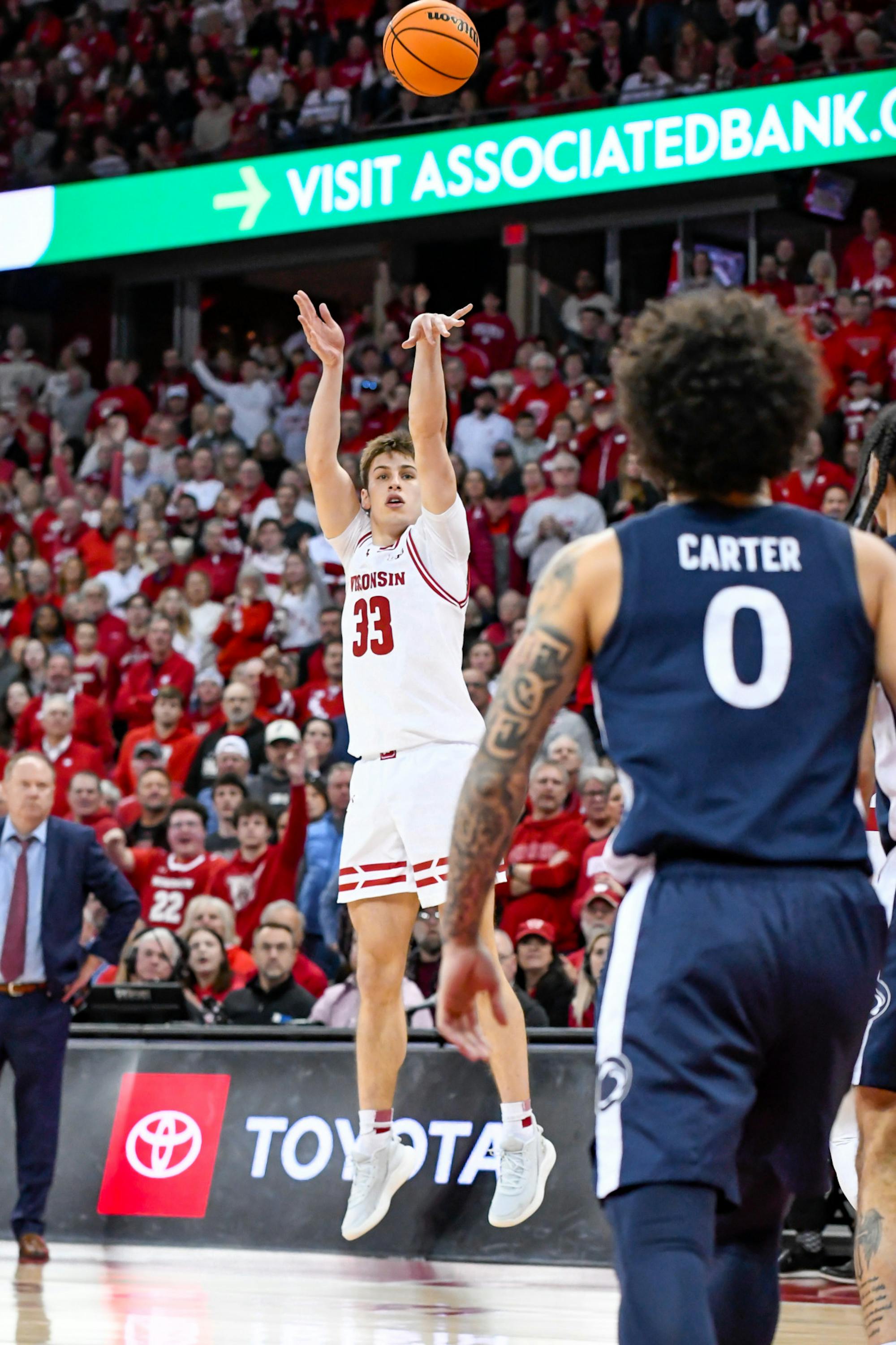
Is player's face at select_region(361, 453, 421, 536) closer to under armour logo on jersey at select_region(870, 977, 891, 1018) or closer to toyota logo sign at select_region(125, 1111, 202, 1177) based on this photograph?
under armour logo on jersey at select_region(870, 977, 891, 1018)

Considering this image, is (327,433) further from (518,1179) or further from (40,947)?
(40,947)

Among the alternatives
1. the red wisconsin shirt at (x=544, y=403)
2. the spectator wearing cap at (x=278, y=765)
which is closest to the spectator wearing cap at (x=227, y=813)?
the spectator wearing cap at (x=278, y=765)

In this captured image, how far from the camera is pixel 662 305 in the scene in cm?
338

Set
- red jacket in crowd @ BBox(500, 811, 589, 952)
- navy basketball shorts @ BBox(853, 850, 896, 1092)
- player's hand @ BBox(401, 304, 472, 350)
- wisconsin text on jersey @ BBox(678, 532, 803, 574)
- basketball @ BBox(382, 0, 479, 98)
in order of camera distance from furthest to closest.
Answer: red jacket in crowd @ BBox(500, 811, 589, 952) → basketball @ BBox(382, 0, 479, 98) → player's hand @ BBox(401, 304, 472, 350) → navy basketball shorts @ BBox(853, 850, 896, 1092) → wisconsin text on jersey @ BBox(678, 532, 803, 574)

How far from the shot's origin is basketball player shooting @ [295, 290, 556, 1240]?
6688 millimetres

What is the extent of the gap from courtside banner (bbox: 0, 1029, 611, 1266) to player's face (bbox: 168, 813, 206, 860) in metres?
2.47

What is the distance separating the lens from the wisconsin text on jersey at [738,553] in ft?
10.5

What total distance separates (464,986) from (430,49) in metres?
6.32

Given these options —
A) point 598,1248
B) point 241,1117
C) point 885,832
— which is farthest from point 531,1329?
point 241,1117

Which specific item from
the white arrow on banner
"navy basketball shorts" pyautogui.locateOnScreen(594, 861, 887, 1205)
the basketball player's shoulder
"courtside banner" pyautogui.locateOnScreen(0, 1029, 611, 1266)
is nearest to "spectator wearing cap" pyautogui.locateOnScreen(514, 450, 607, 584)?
the white arrow on banner

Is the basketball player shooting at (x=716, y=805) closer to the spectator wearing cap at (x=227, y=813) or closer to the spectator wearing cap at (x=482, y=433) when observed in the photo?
the spectator wearing cap at (x=227, y=813)

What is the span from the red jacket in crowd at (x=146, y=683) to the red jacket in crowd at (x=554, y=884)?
5148mm

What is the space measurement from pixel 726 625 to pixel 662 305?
2.01 ft

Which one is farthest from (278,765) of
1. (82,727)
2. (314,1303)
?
Result: (314,1303)
